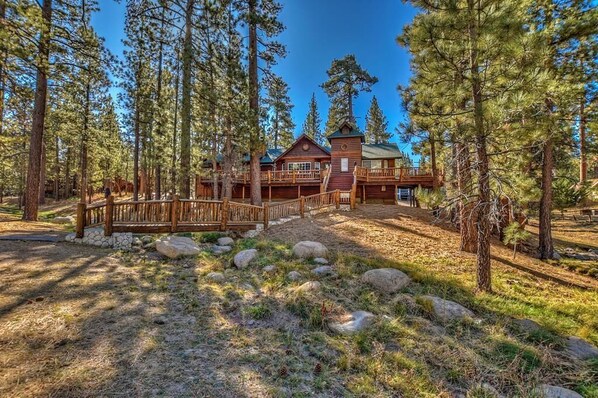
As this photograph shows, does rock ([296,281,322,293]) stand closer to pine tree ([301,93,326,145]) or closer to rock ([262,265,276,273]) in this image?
rock ([262,265,276,273])

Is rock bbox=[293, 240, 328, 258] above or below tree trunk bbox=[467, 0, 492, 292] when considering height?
below

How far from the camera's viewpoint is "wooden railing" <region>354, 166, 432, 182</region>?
18222 mm

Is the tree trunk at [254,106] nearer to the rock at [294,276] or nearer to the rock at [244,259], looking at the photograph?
the rock at [244,259]

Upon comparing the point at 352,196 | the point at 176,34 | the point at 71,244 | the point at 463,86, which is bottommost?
the point at 71,244

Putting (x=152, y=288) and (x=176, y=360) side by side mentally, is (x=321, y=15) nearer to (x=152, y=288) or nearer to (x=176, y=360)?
(x=152, y=288)

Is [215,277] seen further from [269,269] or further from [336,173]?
[336,173]

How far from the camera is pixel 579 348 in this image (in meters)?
3.89

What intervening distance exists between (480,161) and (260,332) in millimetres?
5231

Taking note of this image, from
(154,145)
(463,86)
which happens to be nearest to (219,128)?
(154,145)

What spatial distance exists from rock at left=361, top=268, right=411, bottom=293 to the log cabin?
12.3 m

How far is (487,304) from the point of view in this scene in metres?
5.06

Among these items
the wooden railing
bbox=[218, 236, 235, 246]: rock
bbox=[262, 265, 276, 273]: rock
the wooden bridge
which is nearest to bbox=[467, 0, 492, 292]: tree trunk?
bbox=[262, 265, 276, 273]: rock

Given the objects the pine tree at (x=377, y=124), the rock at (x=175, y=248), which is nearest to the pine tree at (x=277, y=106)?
the rock at (x=175, y=248)

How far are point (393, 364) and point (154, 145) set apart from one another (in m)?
16.3
